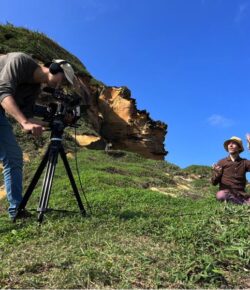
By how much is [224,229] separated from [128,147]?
831 inches

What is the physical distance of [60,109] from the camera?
5.36m

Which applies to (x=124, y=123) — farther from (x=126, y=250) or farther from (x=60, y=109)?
(x=126, y=250)

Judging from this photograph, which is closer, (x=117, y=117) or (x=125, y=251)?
(x=125, y=251)

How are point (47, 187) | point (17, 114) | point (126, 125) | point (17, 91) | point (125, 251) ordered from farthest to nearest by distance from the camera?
point (126, 125) → point (17, 91) → point (47, 187) → point (17, 114) → point (125, 251)

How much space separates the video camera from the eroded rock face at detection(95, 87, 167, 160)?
19.5m

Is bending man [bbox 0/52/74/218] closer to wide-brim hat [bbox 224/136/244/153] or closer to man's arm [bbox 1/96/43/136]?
man's arm [bbox 1/96/43/136]

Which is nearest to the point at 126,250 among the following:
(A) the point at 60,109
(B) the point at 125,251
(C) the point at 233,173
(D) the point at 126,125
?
(B) the point at 125,251

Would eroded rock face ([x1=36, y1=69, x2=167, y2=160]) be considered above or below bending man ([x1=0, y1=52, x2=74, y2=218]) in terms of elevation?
above

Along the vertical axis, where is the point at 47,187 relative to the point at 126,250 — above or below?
above

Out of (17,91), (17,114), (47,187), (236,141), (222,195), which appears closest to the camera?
(17,114)

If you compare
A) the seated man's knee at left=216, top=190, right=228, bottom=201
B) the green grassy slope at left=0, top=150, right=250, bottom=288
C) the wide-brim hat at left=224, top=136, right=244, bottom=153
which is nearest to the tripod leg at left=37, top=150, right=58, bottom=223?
the green grassy slope at left=0, top=150, right=250, bottom=288

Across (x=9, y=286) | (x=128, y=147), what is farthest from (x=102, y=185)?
(x=128, y=147)

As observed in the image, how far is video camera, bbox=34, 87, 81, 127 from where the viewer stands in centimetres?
534

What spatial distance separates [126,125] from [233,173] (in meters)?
17.7
